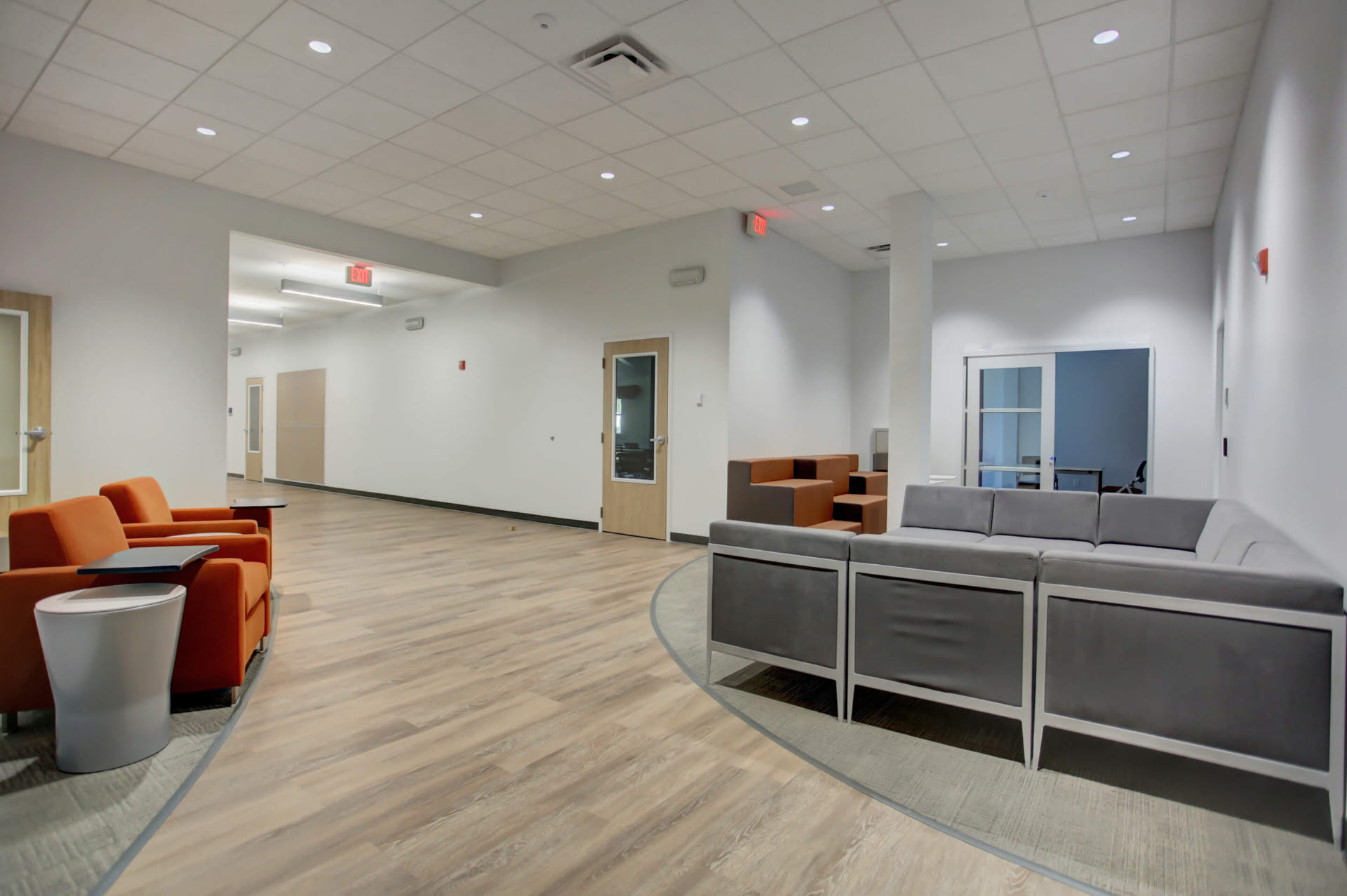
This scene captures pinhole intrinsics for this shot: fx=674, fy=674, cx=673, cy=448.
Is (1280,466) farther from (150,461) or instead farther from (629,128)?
(150,461)

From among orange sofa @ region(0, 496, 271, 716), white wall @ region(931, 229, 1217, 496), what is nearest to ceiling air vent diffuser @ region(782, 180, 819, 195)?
white wall @ region(931, 229, 1217, 496)

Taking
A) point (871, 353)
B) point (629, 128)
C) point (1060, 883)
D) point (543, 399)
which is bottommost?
point (1060, 883)

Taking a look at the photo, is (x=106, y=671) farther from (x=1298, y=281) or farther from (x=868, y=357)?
(x=868, y=357)

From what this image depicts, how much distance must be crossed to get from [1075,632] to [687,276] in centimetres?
571

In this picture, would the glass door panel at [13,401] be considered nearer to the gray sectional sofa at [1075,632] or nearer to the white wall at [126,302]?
the white wall at [126,302]

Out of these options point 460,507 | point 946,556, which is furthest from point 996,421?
point 460,507

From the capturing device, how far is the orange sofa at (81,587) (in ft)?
8.75

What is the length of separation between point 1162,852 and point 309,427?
13578 millimetres

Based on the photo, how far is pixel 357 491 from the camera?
38.3 ft

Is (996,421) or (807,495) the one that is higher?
(996,421)

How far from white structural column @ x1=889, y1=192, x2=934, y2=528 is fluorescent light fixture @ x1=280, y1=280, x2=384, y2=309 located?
787cm

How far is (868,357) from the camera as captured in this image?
9.92 metres

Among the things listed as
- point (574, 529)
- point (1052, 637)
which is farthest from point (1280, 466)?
point (574, 529)

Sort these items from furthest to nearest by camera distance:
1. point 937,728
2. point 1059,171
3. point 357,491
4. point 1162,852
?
point 357,491 → point 1059,171 → point 937,728 → point 1162,852
